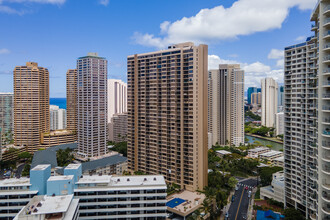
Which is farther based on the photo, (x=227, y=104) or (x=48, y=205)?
(x=227, y=104)

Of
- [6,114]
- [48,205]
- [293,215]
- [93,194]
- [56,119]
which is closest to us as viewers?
[48,205]

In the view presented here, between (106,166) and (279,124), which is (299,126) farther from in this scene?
(279,124)

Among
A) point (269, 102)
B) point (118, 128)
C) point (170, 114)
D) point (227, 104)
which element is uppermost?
point (269, 102)

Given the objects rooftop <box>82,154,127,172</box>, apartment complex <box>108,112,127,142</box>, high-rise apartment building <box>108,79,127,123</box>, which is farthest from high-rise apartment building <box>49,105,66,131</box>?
rooftop <box>82,154,127,172</box>

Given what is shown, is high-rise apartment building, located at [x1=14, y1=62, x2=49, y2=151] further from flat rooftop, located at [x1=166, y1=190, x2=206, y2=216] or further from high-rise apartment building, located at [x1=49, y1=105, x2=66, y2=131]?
flat rooftop, located at [x1=166, y1=190, x2=206, y2=216]

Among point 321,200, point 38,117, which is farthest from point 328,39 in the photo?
point 38,117

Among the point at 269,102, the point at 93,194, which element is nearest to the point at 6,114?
the point at 93,194

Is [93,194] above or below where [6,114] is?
below

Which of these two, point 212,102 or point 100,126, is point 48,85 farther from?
point 212,102

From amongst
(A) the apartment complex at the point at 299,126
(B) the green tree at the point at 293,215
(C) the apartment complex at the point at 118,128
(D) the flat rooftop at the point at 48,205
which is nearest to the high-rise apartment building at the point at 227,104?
(C) the apartment complex at the point at 118,128
